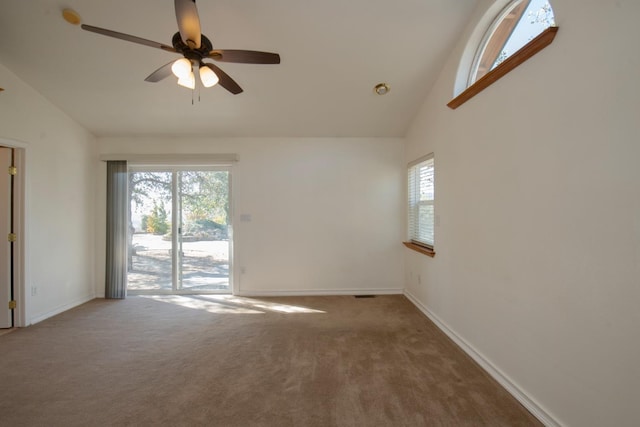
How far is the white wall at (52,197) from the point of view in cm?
306

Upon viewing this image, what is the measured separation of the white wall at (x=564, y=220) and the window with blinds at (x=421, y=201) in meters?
0.91

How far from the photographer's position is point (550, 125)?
5.36 ft

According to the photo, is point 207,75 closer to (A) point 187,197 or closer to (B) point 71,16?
(B) point 71,16

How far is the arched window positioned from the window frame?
1004 millimetres

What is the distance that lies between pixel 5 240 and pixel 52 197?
0.63 meters

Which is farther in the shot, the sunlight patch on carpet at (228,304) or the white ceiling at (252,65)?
the sunlight patch on carpet at (228,304)

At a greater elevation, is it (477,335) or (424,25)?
(424,25)

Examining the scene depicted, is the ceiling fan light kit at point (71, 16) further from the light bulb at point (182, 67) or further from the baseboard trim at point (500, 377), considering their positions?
the baseboard trim at point (500, 377)

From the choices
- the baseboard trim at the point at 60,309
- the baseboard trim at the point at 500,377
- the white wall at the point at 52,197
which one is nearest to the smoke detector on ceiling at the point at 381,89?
the baseboard trim at the point at 500,377

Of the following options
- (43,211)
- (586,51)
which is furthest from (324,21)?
(43,211)

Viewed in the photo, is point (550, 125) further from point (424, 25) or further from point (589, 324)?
point (424, 25)

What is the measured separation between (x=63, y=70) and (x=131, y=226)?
2121 millimetres

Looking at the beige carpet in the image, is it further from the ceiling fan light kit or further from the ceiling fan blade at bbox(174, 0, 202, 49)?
the ceiling fan light kit

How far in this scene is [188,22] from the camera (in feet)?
5.19
